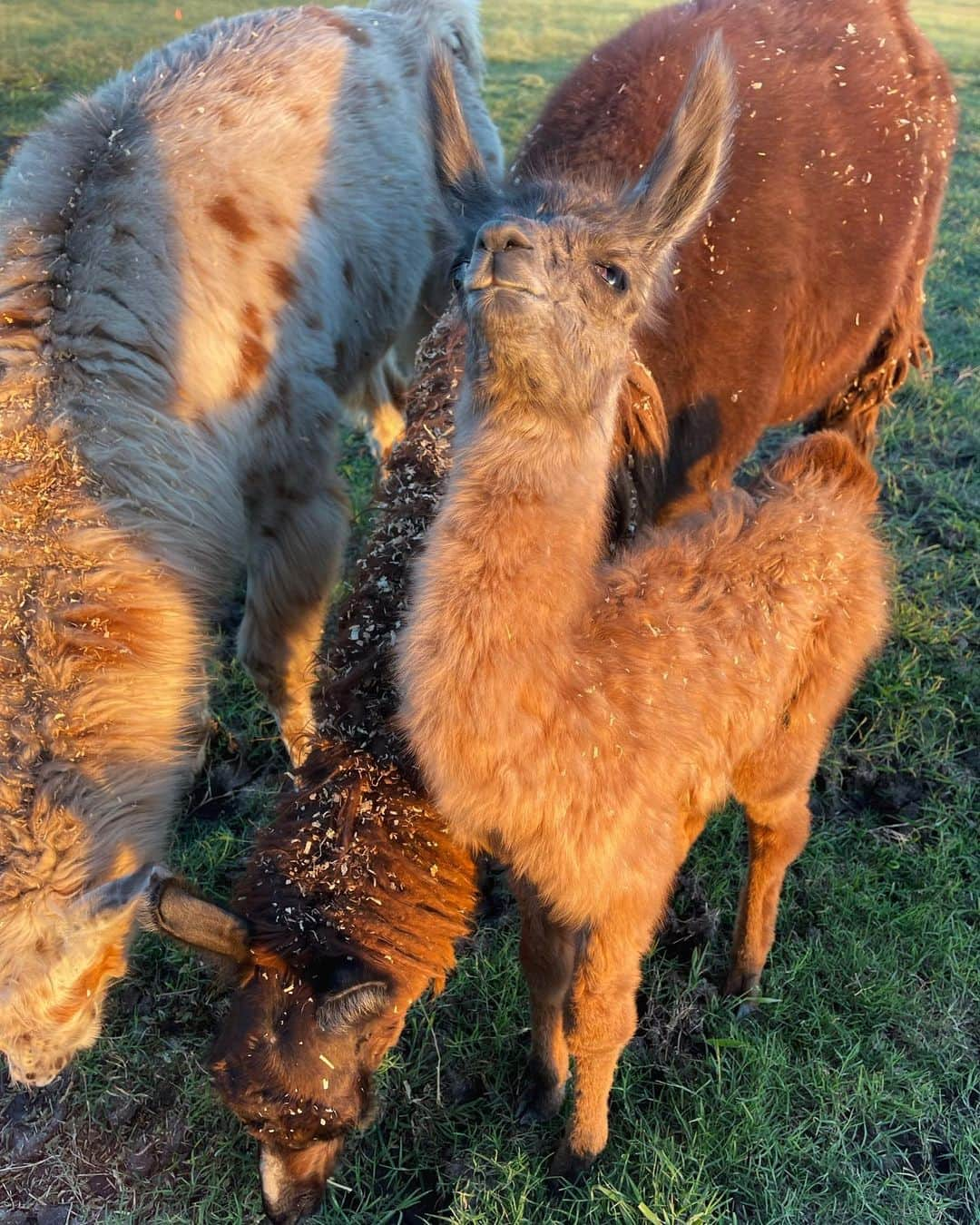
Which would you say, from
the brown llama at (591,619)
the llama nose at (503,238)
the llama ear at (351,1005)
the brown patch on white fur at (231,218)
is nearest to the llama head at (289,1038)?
the llama ear at (351,1005)

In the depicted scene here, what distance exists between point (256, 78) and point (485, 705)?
3114 mm

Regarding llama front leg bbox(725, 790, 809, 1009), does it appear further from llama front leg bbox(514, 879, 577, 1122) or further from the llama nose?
the llama nose

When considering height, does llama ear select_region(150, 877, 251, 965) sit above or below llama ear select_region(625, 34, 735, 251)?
below

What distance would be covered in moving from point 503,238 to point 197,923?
1512mm

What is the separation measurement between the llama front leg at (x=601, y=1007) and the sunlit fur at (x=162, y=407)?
108cm

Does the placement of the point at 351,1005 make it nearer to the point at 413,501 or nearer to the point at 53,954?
the point at 53,954

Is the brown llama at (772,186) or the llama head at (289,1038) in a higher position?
the brown llama at (772,186)

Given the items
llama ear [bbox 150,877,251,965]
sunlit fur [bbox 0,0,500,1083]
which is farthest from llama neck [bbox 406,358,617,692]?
sunlit fur [bbox 0,0,500,1083]

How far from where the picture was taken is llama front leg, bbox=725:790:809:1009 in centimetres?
276

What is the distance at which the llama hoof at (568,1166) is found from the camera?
2.65 meters

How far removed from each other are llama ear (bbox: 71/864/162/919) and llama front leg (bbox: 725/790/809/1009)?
1.65 m

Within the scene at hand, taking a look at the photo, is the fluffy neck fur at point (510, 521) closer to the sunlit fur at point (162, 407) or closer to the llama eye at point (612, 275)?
the llama eye at point (612, 275)

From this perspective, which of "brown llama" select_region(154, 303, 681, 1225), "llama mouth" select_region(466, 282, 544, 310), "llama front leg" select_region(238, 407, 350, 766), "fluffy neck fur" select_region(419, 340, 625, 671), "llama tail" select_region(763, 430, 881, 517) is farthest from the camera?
"llama front leg" select_region(238, 407, 350, 766)

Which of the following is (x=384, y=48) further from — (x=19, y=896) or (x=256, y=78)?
(x=19, y=896)
